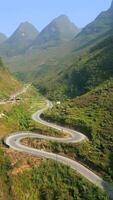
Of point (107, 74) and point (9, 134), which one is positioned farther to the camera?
point (107, 74)

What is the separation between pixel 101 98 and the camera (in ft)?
380

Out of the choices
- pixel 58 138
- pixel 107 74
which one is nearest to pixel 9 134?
pixel 58 138

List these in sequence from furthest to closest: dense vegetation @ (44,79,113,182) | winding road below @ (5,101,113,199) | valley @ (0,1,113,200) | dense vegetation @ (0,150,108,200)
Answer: dense vegetation @ (44,79,113,182)
winding road below @ (5,101,113,199)
valley @ (0,1,113,200)
dense vegetation @ (0,150,108,200)

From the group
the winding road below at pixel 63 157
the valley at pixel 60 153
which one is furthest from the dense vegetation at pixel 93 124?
the winding road below at pixel 63 157

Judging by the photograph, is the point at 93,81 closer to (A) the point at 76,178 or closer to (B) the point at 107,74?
(B) the point at 107,74

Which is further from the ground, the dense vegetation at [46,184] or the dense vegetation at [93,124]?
the dense vegetation at [93,124]

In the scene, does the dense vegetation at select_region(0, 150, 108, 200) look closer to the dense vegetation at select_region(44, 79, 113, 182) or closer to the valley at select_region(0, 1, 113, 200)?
the valley at select_region(0, 1, 113, 200)

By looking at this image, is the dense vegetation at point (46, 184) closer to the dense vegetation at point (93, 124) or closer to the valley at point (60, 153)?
the valley at point (60, 153)

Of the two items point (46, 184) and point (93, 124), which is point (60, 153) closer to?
point (46, 184)

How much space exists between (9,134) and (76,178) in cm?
2472

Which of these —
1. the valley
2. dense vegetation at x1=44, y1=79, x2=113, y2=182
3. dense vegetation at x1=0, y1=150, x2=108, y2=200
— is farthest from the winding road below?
dense vegetation at x1=0, y1=150, x2=108, y2=200

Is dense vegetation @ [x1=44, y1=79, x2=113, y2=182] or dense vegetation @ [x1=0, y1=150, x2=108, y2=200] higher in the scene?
dense vegetation @ [x1=44, y1=79, x2=113, y2=182]

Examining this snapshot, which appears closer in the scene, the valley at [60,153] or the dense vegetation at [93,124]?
the valley at [60,153]

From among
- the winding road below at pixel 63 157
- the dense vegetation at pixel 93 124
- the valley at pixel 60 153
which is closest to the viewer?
the valley at pixel 60 153
